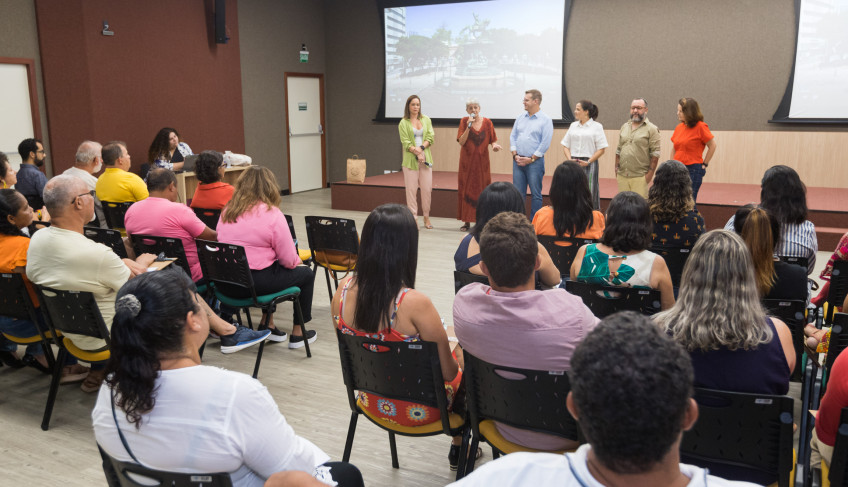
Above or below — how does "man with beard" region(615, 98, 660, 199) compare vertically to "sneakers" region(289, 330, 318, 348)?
above

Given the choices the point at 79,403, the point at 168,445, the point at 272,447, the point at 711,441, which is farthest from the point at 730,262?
the point at 79,403

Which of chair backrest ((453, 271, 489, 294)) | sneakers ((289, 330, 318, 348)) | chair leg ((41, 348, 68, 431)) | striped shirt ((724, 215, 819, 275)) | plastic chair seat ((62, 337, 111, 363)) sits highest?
striped shirt ((724, 215, 819, 275))

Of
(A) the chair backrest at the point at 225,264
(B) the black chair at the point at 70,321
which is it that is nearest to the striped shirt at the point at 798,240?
(A) the chair backrest at the point at 225,264

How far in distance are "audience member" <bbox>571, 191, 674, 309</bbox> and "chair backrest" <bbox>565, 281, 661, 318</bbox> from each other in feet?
0.24

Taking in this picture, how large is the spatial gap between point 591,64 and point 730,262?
8.43 m

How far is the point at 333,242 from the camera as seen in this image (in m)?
4.57

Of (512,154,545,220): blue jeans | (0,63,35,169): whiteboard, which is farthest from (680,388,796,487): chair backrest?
(0,63,35,169): whiteboard

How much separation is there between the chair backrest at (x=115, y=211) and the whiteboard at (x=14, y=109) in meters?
2.95

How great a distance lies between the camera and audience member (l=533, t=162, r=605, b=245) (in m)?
3.70

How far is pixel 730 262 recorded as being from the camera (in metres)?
1.90

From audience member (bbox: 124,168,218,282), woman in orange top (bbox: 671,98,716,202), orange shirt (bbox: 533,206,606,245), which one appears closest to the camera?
orange shirt (bbox: 533,206,606,245)

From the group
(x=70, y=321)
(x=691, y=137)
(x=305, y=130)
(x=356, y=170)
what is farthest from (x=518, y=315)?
(x=305, y=130)

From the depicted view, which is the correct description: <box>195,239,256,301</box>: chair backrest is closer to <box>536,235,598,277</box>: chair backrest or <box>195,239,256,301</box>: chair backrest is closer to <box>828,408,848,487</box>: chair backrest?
<box>536,235,598,277</box>: chair backrest

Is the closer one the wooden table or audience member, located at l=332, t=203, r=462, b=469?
audience member, located at l=332, t=203, r=462, b=469
